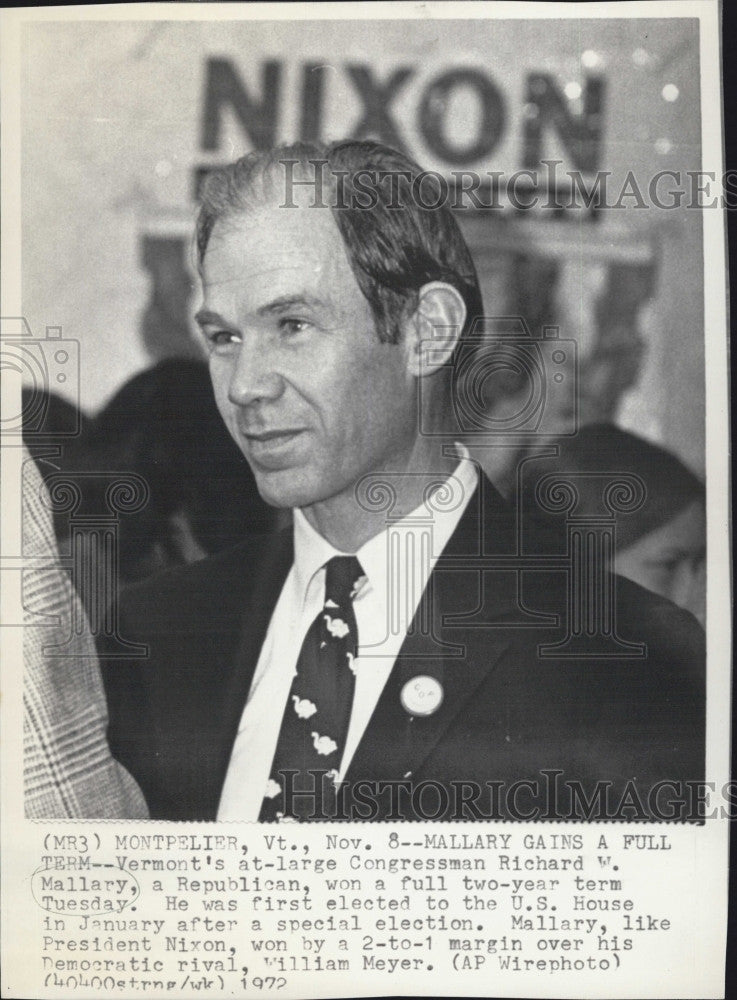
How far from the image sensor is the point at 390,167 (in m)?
1.75

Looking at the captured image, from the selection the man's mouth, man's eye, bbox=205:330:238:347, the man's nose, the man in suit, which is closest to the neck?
the man in suit

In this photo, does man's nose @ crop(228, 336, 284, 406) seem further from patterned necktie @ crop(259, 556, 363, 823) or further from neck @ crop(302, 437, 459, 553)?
patterned necktie @ crop(259, 556, 363, 823)

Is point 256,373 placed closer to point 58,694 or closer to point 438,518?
point 438,518

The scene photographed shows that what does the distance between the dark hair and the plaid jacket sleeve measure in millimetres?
633

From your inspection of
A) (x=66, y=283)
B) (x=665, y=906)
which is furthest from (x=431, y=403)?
(x=665, y=906)

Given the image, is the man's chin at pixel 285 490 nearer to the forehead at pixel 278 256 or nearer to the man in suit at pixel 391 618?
the man in suit at pixel 391 618

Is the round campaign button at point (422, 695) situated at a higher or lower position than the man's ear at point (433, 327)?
lower

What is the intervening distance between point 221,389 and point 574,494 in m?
0.67

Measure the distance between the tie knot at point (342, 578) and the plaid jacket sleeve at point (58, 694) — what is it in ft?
1.49

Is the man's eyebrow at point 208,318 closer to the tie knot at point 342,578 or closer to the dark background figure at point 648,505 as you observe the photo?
the tie knot at point 342,578

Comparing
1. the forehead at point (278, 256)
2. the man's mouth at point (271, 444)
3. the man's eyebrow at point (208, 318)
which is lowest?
the man's mouth at point (271, 444)

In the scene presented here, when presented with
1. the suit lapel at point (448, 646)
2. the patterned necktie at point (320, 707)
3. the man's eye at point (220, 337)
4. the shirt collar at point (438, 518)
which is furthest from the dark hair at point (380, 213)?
the patterned necktie at point (320, 707)

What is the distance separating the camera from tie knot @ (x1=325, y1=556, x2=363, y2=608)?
1.76 m

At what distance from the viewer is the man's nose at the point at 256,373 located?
5.62ft
